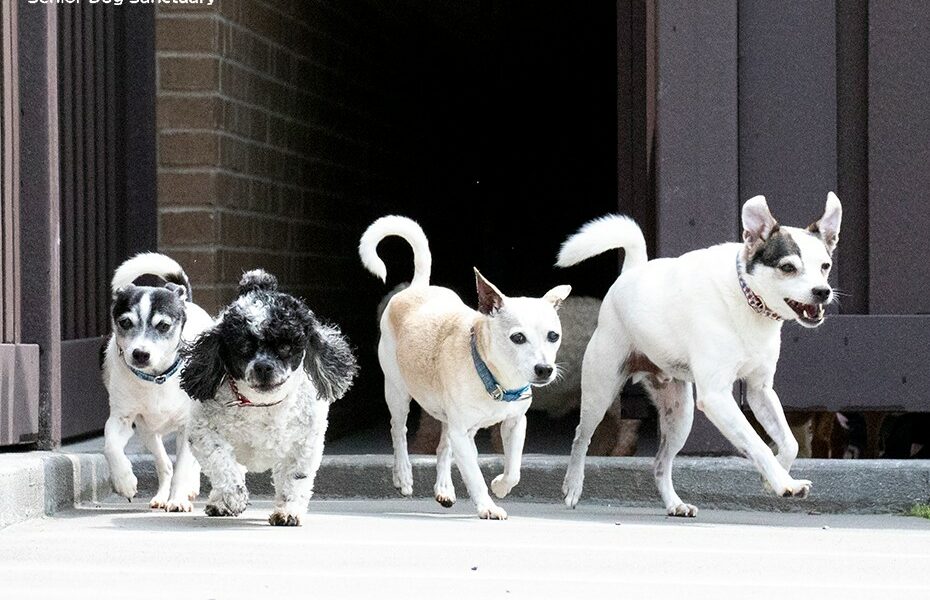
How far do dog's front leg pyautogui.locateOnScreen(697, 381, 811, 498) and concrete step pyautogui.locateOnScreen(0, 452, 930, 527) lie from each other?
731mm

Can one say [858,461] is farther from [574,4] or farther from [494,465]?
[574,4]

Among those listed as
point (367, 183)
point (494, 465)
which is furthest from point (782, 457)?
point (367, 183)

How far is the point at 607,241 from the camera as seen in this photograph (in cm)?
775

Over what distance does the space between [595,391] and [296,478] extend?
164 centimetres

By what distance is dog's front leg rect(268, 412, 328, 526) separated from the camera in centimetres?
657

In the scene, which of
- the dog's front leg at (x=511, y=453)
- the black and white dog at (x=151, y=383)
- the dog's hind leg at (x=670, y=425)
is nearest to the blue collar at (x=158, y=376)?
the black and white dog at (x=151, y=383)

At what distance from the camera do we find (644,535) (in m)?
6.49

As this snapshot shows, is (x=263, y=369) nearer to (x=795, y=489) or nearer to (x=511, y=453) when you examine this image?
(x=511, y=453)

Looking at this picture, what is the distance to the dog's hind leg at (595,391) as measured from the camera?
24.7 ft

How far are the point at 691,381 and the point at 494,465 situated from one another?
106cm

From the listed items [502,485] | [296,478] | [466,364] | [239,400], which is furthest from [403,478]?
[239,400]

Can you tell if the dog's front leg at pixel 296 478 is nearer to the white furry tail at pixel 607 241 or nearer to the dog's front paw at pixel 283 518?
the dog's front paw at pixel 283 518

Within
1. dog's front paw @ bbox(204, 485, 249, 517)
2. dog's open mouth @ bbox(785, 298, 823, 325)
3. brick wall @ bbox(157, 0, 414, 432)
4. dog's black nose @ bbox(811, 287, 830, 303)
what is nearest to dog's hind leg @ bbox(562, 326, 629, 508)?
dog's open mouth @ bbox(785, 298, 823, 325)

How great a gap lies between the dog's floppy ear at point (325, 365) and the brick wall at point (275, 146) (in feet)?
8.21
